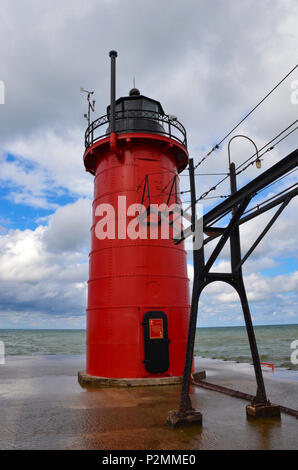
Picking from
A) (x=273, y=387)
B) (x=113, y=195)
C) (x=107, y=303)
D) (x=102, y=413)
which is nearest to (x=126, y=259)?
(x=107, y=303)

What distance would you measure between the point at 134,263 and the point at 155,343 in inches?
113

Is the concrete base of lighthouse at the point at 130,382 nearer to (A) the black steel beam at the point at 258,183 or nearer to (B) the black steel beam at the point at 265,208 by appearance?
(B) the black steel beam at the point at 265,208

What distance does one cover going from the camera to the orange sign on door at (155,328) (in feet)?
40.2

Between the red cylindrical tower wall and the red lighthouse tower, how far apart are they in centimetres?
3

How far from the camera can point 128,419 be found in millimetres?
7777

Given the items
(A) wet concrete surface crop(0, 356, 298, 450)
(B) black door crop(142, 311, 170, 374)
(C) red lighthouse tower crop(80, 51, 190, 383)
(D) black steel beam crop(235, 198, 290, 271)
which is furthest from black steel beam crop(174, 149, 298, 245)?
(B) black door crop(142, 311, 170, 374)

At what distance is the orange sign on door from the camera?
12.2 meters

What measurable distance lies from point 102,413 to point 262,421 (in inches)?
142

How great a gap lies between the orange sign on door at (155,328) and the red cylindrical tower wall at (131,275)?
33 cm

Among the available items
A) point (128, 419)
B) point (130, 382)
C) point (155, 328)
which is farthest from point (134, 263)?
point (128, 419)

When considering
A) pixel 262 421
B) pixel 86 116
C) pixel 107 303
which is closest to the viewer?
pixel 262 421

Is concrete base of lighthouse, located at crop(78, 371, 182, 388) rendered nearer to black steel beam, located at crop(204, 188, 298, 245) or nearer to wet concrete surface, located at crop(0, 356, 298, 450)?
wet concrete surface, located at crop(0, 356, 298, 450)
